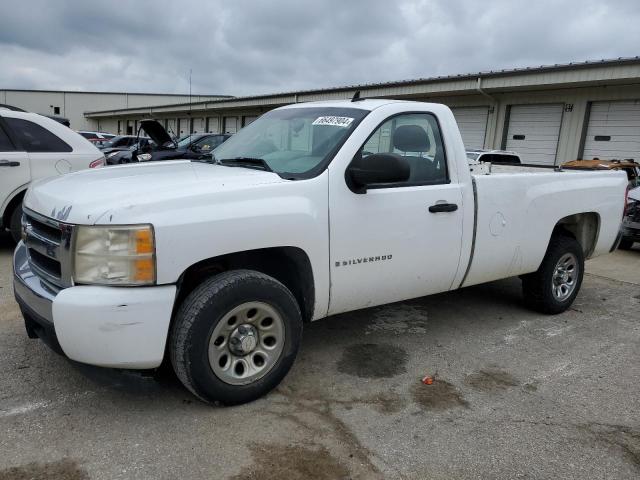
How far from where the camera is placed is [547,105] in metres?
17.4

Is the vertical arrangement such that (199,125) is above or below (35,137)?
above

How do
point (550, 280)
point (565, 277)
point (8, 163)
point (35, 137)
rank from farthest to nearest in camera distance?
point (35, 137)
point (8, 163)
point (565, 277)
point (550, 280)

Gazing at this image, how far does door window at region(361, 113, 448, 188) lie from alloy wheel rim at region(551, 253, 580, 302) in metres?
1.96

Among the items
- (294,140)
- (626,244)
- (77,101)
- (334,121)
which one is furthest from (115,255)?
(77,101)

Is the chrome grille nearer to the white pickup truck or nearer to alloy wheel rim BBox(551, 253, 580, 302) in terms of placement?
the white pickup truck

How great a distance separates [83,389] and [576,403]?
10.2 feet

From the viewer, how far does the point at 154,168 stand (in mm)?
3805

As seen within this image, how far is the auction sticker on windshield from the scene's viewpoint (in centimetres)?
373

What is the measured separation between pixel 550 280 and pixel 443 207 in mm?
1865

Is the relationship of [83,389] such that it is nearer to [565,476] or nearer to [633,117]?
[565,476]

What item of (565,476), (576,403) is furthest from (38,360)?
(576,403)

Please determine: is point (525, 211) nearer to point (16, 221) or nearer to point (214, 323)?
point (214, 323)

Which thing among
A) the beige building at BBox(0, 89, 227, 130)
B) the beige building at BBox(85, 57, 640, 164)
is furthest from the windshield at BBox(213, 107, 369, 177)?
the beige building at BBox(0, 89, 227, 130)

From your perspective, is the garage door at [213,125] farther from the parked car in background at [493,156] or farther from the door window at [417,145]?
the door window at [417,145]
